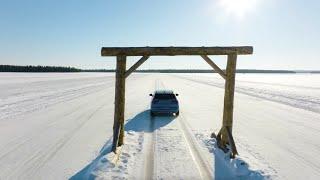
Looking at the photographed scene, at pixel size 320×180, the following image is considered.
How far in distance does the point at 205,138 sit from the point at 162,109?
4929 mm

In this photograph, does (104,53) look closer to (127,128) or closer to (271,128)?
(127,128)

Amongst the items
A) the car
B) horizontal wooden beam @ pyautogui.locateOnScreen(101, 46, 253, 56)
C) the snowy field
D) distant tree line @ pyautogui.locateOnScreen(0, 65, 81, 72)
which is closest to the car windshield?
the car

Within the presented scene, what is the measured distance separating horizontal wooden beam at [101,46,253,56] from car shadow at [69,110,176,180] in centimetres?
293

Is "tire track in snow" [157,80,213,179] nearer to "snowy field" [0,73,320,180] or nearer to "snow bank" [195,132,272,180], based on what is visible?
"snowy field" [0,73,320,180]

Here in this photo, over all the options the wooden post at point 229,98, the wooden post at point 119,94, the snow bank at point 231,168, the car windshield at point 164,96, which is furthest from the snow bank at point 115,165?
the car windshield at point 164,96

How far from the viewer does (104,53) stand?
351 inches

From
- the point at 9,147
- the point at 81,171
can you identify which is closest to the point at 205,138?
the point at 81,171

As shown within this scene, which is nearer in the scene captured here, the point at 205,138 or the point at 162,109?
the point at 205,138

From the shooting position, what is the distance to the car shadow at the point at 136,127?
693 cm

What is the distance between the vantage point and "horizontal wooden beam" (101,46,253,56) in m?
8.93

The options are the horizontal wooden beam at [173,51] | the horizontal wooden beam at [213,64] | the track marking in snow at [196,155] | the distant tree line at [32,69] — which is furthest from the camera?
the distant tree line at [32,69]

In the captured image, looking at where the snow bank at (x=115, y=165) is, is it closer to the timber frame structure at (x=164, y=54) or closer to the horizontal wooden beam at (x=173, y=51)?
the timber frame structure at (x=164, y=54)

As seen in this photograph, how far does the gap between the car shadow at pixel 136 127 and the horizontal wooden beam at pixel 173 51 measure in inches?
115

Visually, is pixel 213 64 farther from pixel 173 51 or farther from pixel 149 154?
pixel 149 154
